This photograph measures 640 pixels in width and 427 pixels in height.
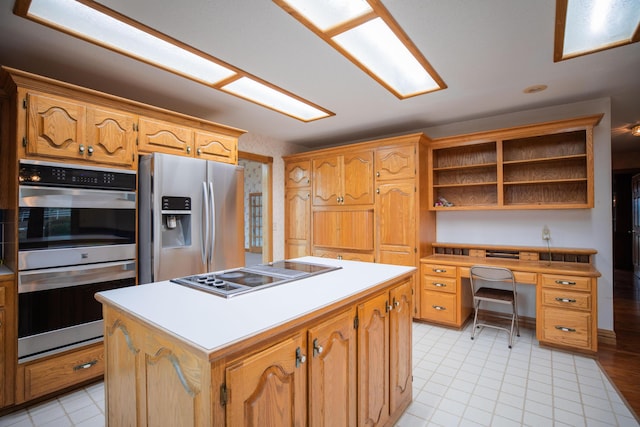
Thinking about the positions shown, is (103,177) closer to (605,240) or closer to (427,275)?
(427,275)

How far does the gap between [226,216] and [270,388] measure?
211cm

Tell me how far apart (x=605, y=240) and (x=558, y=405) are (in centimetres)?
186

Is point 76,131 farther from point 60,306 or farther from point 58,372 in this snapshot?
point 58,372

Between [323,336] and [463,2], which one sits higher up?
[463,2]

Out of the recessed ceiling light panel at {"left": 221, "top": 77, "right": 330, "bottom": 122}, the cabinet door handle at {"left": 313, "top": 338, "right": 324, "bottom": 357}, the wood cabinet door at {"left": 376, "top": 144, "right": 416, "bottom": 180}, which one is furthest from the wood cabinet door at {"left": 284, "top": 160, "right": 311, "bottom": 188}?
the cabinet door handle at {"left": 313, "top": 338, "right": 324, "bottom": 357}

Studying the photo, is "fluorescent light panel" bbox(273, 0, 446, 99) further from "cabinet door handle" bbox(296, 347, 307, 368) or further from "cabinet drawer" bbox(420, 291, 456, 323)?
"cabinet drawer" bbox(420, 291, 456, 323)

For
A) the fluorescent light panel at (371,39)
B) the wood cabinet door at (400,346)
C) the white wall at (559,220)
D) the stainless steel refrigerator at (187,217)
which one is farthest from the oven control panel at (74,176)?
the white wall at (559,220)

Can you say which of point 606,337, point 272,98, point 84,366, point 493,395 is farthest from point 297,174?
point 606,337

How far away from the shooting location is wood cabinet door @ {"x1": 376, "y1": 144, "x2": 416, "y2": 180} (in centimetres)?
361

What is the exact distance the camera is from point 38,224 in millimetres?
2002

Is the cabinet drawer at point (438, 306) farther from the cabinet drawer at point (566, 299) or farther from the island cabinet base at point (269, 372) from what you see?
the island cabinet base at point (269, 372)

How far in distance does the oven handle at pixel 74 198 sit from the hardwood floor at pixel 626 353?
3731 millimetres

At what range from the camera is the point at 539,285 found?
2.91m

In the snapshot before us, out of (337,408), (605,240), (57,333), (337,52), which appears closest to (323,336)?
(337,408)
